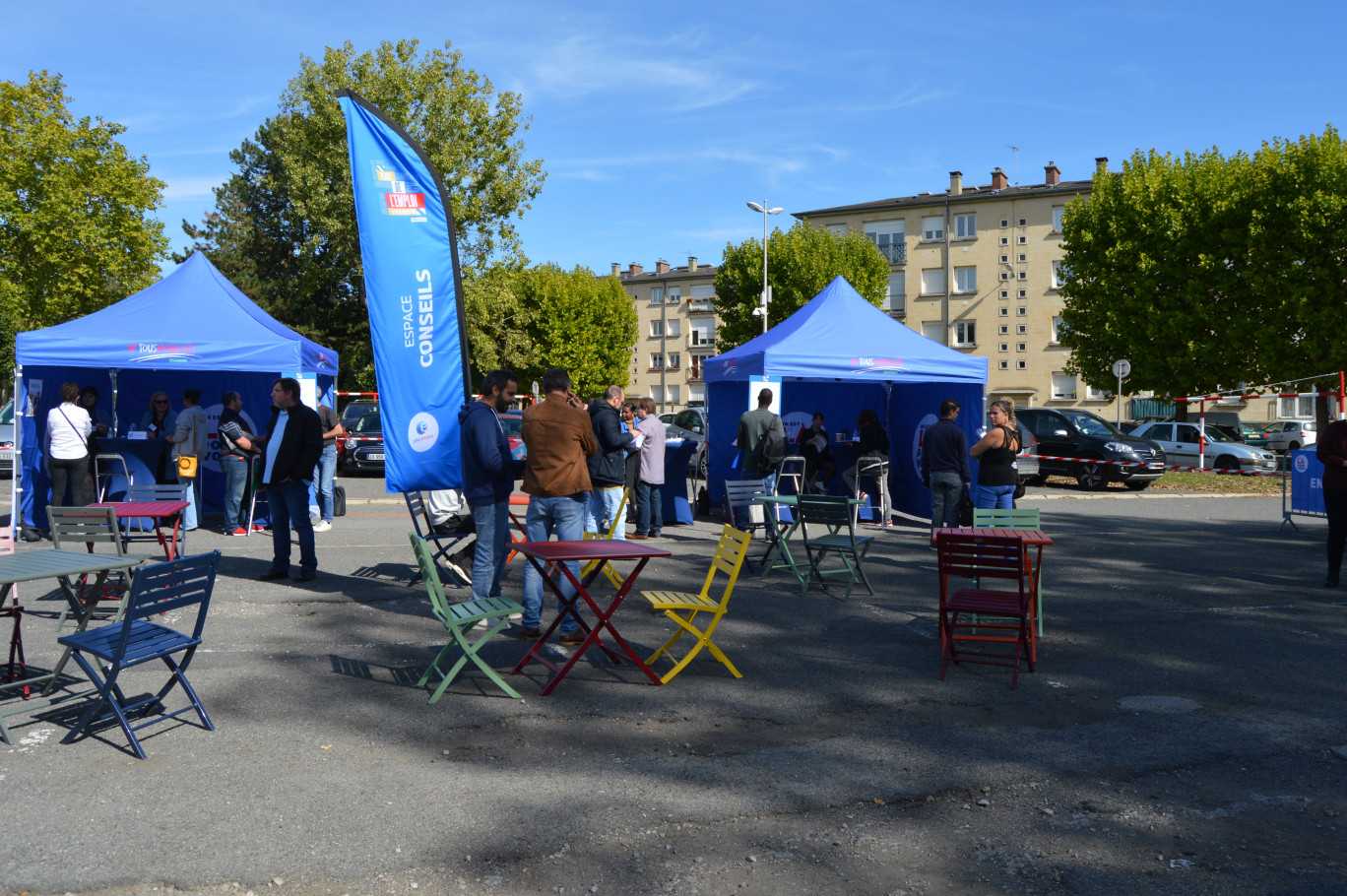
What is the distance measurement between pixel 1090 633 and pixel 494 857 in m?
5.44

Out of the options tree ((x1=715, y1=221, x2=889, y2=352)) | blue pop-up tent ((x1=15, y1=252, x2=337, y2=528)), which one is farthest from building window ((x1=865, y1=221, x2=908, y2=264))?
blue pop-up tent ((x1=15, y1=252, x2=337, y2=528))

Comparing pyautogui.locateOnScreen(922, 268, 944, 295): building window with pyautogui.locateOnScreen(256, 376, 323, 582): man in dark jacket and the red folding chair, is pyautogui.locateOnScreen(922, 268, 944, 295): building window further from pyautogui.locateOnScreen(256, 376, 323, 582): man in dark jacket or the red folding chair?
the red folding chair

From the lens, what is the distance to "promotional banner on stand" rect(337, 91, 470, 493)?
8.57m

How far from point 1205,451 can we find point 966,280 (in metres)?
37.8

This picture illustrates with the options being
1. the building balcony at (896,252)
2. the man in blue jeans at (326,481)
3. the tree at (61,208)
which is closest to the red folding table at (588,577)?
the man in blue jeans at (326,481)

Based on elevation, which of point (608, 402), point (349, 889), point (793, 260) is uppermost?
point (793, 260)

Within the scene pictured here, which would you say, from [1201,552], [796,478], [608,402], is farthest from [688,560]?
[1201,552]

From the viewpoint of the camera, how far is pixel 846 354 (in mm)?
13742

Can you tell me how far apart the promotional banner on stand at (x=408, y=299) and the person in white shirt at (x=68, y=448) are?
5403mm

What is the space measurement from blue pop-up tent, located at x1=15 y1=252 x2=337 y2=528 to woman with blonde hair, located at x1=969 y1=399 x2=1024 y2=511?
27.2 ft

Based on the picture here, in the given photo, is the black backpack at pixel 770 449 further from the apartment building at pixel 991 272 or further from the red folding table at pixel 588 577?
the apartment building at pixel 991 272

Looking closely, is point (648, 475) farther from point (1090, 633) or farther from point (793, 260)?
point (793, 260)

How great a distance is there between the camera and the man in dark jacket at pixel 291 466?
29.6 ft

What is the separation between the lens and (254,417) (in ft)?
49.1
